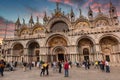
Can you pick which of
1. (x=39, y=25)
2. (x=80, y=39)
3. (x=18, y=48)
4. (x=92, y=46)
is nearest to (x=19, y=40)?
(x=18, y=48)

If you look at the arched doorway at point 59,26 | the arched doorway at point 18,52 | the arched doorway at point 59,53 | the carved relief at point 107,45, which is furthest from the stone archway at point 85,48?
the arched doorway at point 18,52

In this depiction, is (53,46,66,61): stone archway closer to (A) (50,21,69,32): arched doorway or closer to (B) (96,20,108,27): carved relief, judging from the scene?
(A) (50,21,69,32): arched doorway

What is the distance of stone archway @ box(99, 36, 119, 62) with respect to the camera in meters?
29.7

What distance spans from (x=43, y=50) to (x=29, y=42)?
5.42 meters

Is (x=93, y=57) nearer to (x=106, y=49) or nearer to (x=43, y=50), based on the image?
(x=106, y=49)

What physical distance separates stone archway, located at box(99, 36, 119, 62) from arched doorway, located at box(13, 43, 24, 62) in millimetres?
24450

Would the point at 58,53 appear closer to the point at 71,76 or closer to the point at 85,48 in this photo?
the point at 85,48

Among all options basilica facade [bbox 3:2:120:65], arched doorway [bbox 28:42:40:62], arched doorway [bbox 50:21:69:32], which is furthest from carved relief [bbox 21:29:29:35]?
arched doorway [bbox 50:21:69:32]

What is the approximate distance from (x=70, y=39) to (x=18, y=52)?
59.2 feet

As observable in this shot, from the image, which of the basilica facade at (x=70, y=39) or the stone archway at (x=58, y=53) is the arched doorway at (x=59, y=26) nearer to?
the basilica facade at (x=70, y=39)

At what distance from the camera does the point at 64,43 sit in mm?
33656

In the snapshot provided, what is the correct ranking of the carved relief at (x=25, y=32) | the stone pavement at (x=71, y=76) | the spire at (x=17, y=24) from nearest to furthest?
the stone pavement at (x=71, y=76) → the carved relief at (x=25, y=32) → the spire at (x=17, y=24)

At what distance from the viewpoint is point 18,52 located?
37.8 m

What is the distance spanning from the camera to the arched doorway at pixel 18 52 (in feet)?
122
